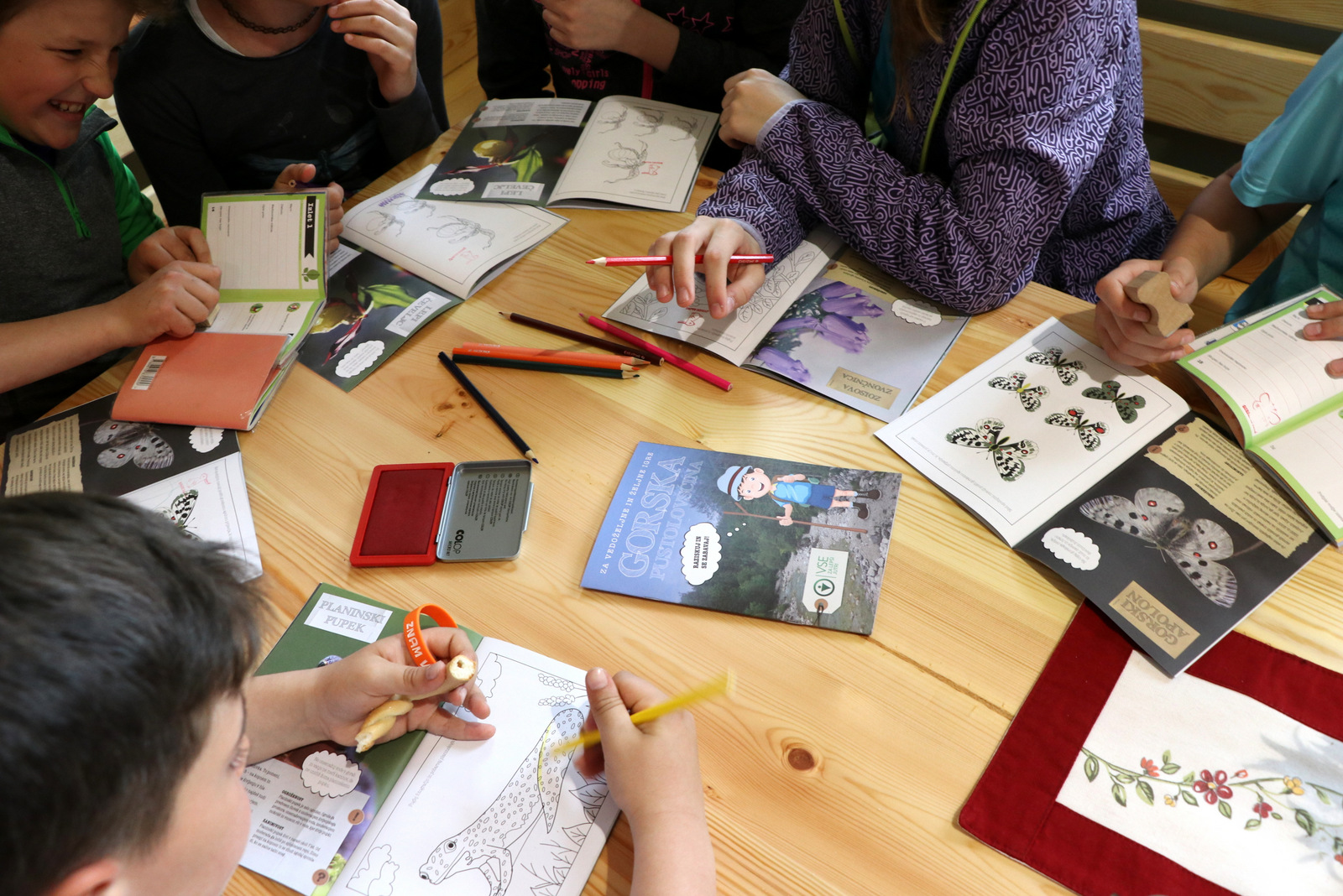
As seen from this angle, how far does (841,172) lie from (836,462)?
0.38 metres

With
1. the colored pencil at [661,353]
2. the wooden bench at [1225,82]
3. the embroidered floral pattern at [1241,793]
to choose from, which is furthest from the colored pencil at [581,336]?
the wooden bench at [1225,82]

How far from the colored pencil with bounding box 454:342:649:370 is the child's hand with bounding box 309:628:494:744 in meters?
0.36

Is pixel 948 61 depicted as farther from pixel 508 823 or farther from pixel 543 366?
pixel 508 823

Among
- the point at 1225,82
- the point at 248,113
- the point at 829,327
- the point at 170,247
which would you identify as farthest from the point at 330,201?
the point at 1225,82

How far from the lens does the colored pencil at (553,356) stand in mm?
895

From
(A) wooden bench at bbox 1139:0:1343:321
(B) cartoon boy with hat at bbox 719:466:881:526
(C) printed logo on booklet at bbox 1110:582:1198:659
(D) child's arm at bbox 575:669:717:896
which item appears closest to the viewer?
(D) child's arm at bbox 575:669:717:896

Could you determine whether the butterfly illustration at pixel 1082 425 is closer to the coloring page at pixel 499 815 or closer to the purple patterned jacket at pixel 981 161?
the purple patterned jacket at pixel 981 161

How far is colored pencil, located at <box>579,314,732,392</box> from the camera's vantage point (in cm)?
87

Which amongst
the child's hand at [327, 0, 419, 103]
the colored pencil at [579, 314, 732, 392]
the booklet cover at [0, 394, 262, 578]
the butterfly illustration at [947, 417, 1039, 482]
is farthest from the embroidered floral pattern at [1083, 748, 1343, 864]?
the child's hand at [327, 0, 419, 103]

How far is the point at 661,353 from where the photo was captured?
90cm

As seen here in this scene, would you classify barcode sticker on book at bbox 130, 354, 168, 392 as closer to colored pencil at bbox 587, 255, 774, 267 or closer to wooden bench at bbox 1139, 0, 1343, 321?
colored pencil at bbox 587, 255, 774, 267

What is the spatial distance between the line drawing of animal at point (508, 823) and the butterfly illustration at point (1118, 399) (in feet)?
1.95

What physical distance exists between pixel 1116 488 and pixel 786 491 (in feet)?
0.97

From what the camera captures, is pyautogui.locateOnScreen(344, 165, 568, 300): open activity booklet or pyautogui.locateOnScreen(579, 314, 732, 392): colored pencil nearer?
pyautogui.locateOnScreen(579, 314, 732, 392): colored pencil
